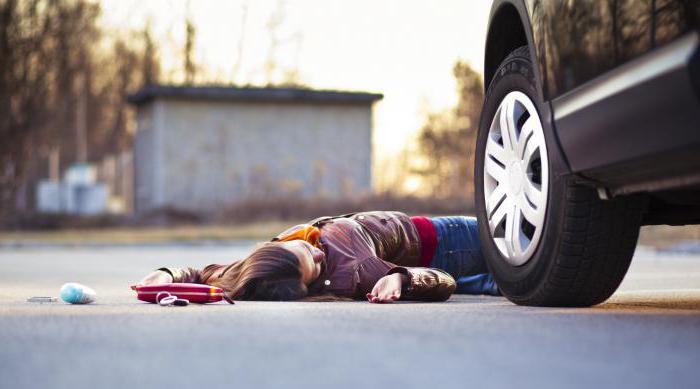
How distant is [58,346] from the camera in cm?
355

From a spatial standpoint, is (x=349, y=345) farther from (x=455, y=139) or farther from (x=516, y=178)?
(x=455, y=139)

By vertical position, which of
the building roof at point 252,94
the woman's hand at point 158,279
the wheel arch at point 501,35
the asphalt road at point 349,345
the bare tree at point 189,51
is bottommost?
the asphalt road at point 349,345

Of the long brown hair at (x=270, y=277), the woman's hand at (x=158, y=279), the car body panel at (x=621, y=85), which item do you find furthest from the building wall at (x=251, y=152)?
the car body panel at (x=621, y=85)

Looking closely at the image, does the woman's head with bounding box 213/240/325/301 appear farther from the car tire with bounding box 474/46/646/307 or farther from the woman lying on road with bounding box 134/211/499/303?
the car tire with bounding box 474/46/646/307

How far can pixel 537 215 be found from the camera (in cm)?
466

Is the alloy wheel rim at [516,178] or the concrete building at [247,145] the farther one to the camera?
the concrete building at [247,145]

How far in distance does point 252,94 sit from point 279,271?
27616 millimetres

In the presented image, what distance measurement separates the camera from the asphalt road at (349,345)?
9.57 feet

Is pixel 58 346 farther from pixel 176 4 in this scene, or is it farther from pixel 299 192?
pixel 176 4

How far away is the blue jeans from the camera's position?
20.8 ft

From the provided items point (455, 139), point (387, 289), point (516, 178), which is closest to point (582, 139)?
point (516, 178)

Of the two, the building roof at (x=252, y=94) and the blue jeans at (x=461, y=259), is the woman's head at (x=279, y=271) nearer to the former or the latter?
the blue jeans at (x=461, y=259)

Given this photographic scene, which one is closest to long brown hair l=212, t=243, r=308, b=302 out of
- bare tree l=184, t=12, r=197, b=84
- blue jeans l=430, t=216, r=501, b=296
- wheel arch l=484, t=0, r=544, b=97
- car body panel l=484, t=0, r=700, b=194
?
blue jeans l=430, t=216, r=501, b=296

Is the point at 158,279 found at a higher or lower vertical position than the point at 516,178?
lower
